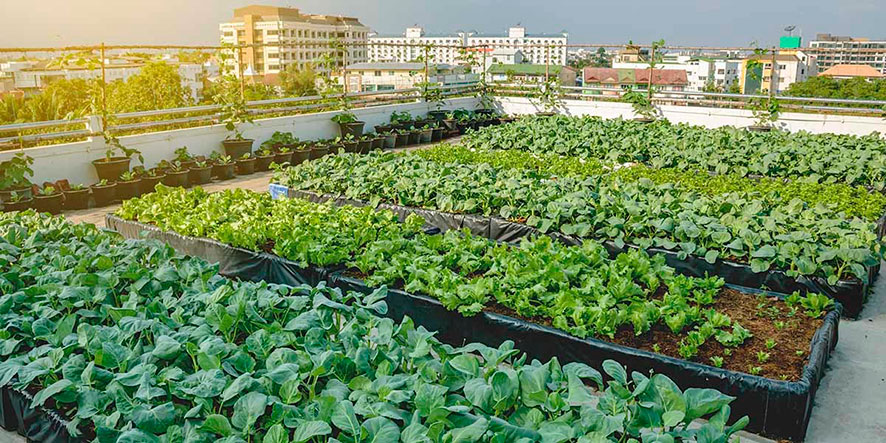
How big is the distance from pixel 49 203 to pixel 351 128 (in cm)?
559

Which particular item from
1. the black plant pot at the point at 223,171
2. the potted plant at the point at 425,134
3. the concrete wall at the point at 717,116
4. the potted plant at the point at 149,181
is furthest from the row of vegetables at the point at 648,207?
the concrete wall at the point at 717,116

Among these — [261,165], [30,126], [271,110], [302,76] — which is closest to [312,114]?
[271,110]

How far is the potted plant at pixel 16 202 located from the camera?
743 cm

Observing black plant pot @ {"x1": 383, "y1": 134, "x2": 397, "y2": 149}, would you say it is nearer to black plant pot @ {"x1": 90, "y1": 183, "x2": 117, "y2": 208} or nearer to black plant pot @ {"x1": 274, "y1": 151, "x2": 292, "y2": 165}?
black plant pot @ {"x1": 274, "y1": 151, "x2": 292, "y2": 165}

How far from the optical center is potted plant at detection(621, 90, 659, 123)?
13508 millimetres

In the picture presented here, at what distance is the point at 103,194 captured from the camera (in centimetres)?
829

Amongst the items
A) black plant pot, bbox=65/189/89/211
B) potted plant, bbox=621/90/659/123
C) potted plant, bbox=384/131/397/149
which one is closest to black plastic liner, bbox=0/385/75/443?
black plant pot, bbox=65/189/89/211

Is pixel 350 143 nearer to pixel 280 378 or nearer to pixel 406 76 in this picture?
pixel 406 76

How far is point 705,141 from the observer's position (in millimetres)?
9398

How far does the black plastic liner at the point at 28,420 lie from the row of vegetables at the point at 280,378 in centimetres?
6

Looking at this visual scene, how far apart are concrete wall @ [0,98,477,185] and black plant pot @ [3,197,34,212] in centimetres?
79

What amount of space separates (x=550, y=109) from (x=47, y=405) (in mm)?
13135

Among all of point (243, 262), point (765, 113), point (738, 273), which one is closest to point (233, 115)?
point (243, 262)

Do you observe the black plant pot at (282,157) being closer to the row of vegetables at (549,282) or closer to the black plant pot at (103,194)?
the black plant pot at (103,194)
